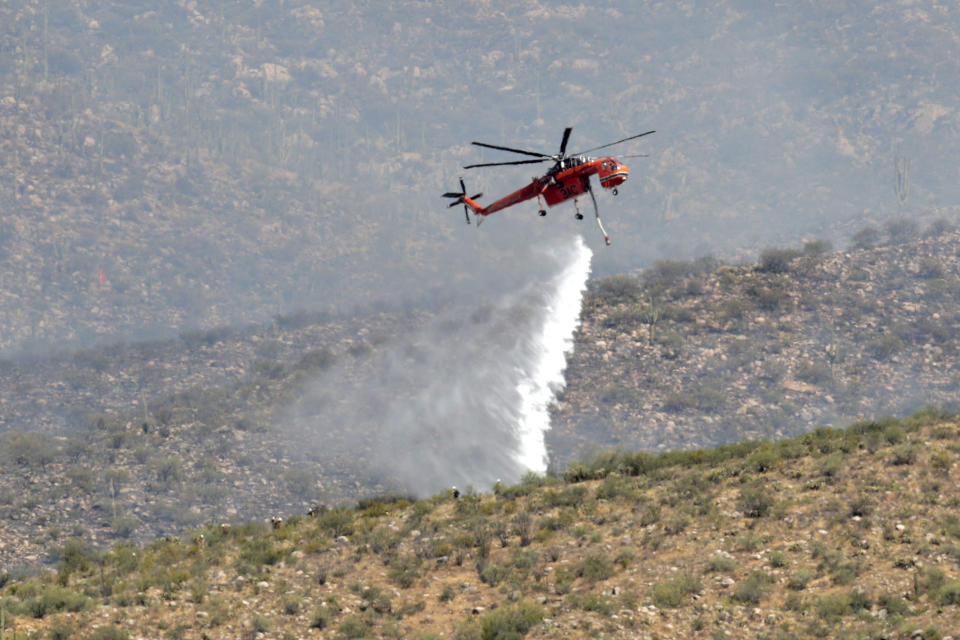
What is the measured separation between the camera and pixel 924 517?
42.6 m

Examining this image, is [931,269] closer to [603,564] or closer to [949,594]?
[603,564]

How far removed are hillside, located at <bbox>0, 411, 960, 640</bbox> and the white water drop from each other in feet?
141

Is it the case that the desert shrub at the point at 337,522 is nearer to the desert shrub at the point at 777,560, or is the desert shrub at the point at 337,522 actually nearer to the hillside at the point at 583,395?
the desert shrub at the point at 777,560

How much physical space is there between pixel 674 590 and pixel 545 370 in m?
79.6

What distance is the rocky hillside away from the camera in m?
117

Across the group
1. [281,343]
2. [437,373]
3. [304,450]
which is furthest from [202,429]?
[281,343]

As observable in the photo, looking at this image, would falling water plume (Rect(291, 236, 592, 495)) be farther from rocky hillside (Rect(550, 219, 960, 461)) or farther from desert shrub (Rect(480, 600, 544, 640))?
desert shrub (Rect(480, 600, 544, 640))

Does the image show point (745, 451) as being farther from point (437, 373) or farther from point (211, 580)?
point (437, 373)

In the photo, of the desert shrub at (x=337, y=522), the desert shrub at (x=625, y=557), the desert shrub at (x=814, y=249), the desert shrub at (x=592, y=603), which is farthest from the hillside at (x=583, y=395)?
the desert shrub at (x=592, y=603)

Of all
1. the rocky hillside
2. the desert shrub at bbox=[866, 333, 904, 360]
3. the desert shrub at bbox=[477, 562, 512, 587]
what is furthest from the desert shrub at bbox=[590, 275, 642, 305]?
the desert shrub at bbox=[477, 562, 512, 587]

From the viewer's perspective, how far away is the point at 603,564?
43625 mm

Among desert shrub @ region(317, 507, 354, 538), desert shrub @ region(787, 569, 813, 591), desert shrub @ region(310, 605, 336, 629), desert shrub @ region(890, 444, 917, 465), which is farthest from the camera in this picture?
desert shrub @ region(317, 507, 354, 538)

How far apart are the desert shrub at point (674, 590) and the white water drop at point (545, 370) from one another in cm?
5270

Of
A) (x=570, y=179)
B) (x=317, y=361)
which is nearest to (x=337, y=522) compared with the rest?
(x=570, y=179)
